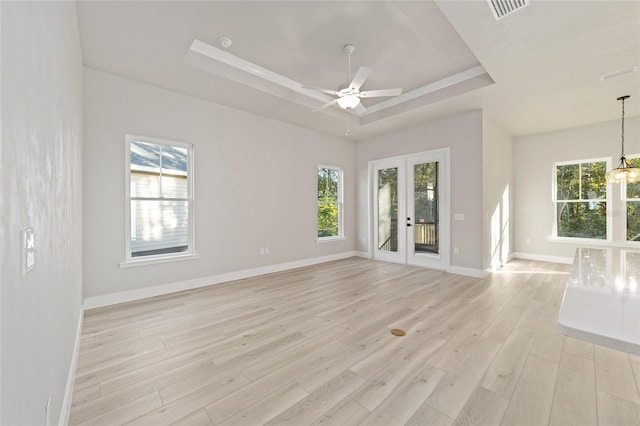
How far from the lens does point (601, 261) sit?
1.75 metres

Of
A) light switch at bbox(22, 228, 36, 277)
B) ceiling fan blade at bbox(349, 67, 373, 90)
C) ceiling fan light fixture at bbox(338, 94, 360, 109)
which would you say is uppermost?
ceiling fan blade at bbox(349, 67, 373, 90)

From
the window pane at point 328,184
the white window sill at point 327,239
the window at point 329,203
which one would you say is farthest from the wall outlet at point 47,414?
the window pane at point 328,184

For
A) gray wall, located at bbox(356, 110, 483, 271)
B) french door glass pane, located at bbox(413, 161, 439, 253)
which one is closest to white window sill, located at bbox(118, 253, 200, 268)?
french door glass pane, located at bbox(413, 161, 439, 253)

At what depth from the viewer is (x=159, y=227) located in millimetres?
3859

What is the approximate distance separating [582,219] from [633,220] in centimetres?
71

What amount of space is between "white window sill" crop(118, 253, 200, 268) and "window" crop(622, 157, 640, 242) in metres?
7.92

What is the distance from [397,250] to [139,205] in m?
4.97

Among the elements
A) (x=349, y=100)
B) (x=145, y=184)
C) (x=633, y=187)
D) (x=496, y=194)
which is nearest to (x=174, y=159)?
(x=145, y=184)

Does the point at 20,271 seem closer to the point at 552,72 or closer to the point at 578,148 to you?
the point at 552,72

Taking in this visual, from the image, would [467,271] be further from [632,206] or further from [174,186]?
[174,186]

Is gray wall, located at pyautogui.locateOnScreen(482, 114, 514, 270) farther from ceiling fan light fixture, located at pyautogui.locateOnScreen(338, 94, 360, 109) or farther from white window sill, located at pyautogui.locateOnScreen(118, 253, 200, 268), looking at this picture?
white window sill, located at pyautogui.locateOnScreen(118, 253, 200, 268)

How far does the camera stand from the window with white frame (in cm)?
362

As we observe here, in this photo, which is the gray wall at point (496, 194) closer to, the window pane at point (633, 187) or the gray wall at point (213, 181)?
the window pane at point (633, 187)

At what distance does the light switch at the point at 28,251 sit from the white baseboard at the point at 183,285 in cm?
308
